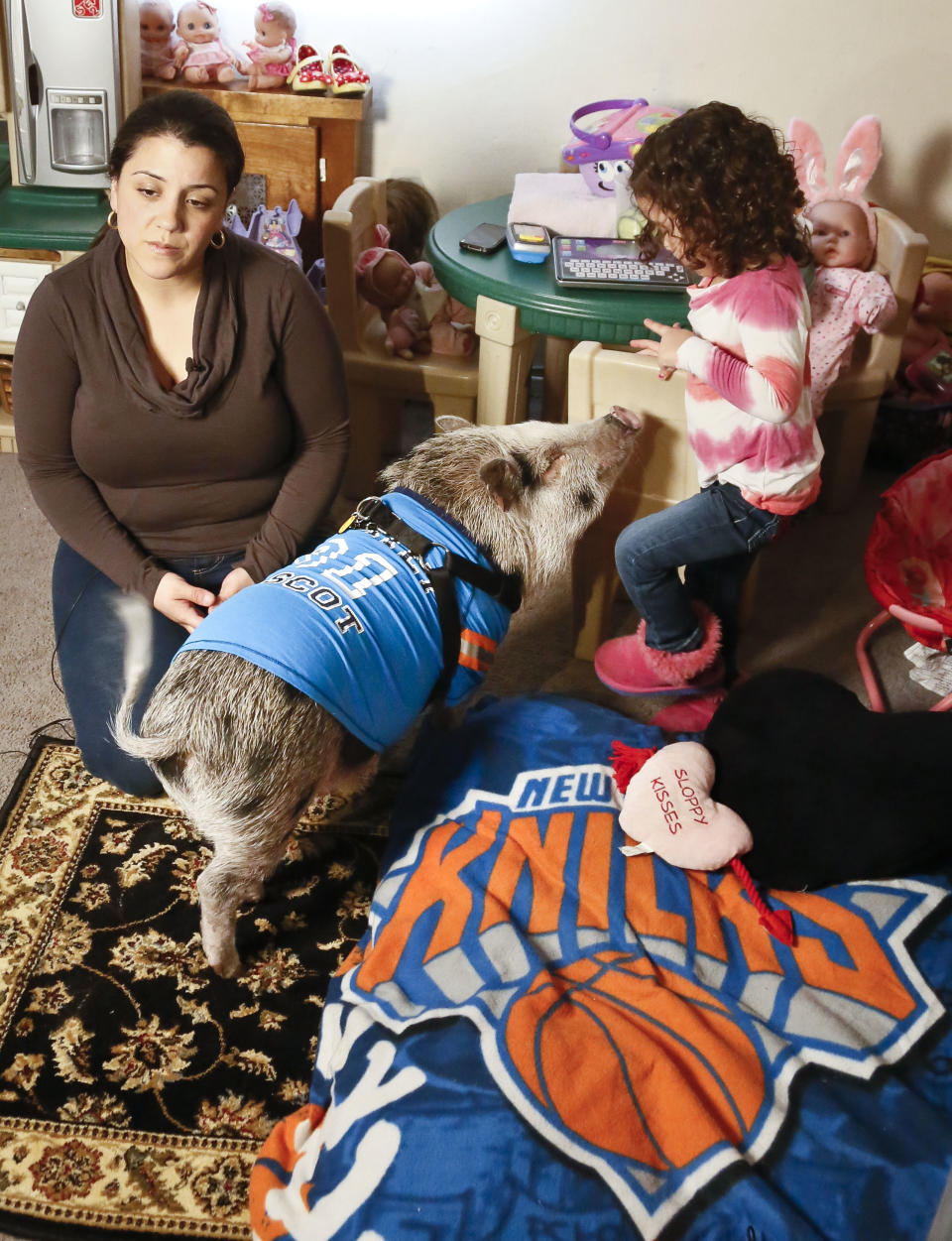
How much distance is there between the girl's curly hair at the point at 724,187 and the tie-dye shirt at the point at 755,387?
0.16 feet

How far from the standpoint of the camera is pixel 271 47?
8.10ft

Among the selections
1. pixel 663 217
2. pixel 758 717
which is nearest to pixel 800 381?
pixel 663 217

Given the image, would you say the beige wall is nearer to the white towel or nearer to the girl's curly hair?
the white towel

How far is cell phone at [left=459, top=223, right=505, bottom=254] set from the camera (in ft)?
6.68

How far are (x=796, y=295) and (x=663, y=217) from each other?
23cm

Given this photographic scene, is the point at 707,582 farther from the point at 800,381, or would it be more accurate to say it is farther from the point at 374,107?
the point at 374,107

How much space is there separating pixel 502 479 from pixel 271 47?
162 centimetres

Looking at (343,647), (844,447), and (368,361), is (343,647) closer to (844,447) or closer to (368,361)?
(368,361)

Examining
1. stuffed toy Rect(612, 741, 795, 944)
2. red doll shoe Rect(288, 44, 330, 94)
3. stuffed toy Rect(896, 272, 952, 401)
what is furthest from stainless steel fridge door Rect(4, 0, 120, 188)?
stuffed toy Rect(896, 272, 952, 401)

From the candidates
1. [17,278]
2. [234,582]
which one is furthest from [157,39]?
[234,582]

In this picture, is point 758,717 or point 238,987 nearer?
point 238,987

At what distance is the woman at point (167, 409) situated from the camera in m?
1.44

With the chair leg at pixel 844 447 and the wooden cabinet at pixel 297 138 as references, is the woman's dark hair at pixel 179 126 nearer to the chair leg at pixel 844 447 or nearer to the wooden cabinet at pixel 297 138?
the wooden cabinet at pixel 297 138

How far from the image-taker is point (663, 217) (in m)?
1.50
